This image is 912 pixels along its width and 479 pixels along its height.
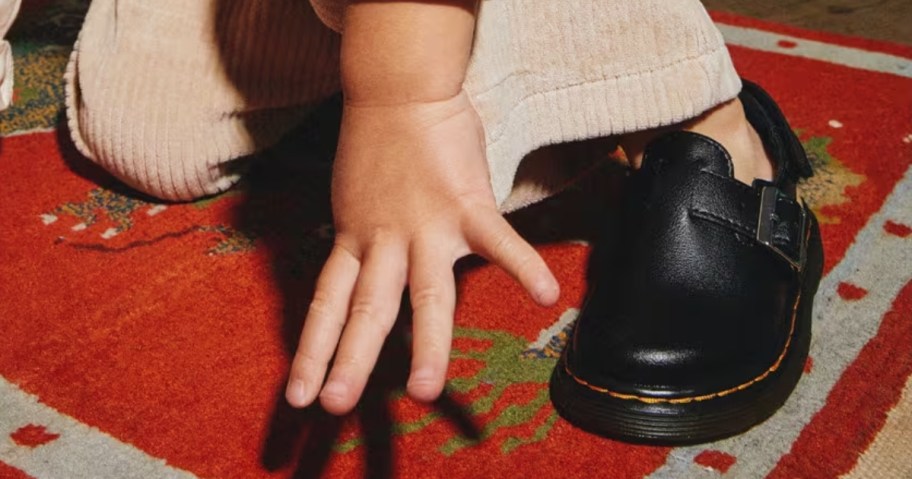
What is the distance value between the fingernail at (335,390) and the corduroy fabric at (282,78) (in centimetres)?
24

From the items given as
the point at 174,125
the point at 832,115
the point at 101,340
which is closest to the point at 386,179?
the point at 101,340

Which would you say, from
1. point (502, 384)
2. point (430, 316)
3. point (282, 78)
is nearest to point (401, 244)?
point (430, 316)

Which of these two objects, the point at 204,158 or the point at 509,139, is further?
the point at 204,158

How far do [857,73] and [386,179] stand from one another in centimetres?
81

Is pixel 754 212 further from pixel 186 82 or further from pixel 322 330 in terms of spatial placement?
pixel 186 82

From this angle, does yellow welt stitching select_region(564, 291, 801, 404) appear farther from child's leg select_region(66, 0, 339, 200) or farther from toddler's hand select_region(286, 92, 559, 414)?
child's leg select_region(66, 0, 339, 200)

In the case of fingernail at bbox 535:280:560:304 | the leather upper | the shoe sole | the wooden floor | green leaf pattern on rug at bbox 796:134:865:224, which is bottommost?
the wooden floor

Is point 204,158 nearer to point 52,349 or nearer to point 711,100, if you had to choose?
point 52,349

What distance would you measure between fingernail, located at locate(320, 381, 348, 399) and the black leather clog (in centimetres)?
20

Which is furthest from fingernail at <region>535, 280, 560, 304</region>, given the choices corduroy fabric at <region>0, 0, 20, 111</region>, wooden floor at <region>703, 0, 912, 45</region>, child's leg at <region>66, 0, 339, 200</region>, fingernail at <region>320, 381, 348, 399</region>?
wooden floor at <region>703, 0, 912, 45</region>

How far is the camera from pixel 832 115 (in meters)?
1.03

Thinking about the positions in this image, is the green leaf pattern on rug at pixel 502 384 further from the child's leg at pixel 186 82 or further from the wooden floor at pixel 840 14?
the wooden floor at pixel 840 14

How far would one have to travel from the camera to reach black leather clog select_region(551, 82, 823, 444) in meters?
0.60

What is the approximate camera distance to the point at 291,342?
688 mm
